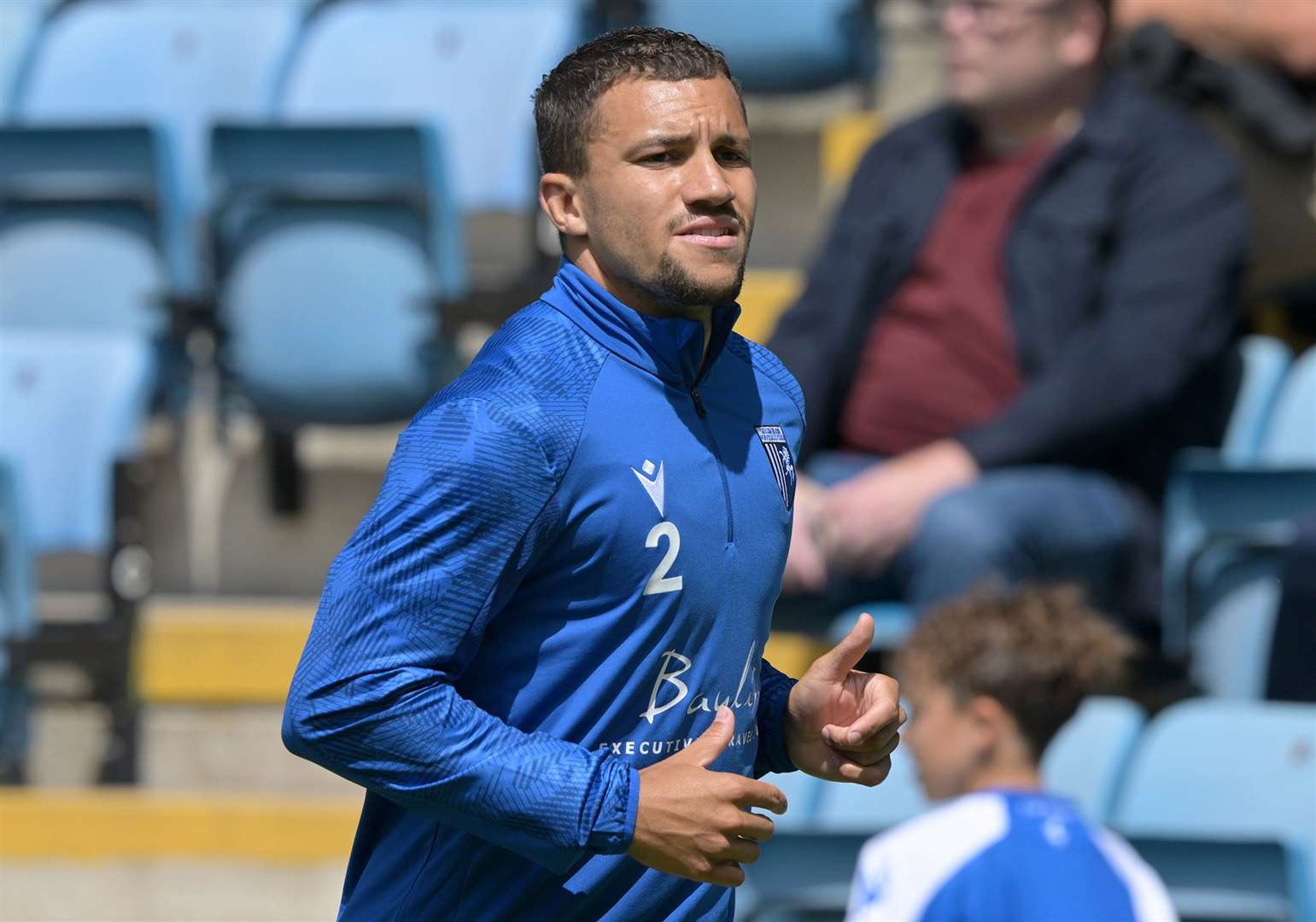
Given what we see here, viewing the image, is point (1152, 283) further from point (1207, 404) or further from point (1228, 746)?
point (1228, 746)

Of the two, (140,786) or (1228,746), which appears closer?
(1228,746)

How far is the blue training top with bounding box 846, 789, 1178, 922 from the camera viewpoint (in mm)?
2805

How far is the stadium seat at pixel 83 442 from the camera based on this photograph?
4.46m

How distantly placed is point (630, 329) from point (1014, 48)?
2708 millimetres

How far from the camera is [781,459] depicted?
6.02 ft

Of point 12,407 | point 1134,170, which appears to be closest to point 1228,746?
point 1134,170

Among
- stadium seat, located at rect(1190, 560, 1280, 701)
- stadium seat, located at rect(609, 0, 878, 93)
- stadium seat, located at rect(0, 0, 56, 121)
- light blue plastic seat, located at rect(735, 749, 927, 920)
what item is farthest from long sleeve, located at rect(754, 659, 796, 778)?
stadium seat, located at rect(0, 0, 56, 121)

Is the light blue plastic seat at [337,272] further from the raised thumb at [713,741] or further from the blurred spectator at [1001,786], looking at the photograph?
the raised thumb at [713,741]

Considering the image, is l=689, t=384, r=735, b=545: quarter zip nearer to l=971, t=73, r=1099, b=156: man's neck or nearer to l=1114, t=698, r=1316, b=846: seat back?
l=1114, t=698, r=1316, b=846: seat back

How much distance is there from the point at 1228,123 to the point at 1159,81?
0.59ft

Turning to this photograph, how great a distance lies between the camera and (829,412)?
4305mm

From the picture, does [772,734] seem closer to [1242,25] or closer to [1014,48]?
[1014,48]

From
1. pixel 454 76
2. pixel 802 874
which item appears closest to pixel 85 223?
pixel 454 76

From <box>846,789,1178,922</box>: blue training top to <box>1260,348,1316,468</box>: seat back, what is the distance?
151 cm
